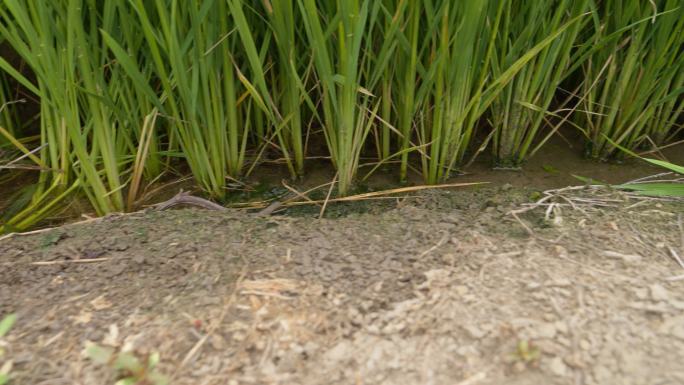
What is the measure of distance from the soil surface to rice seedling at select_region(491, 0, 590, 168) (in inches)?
14.4

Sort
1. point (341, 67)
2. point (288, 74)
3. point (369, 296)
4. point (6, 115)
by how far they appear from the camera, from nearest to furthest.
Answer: point (369, 296)
point (341, 67)
point (288, 74)
point (6, 115)

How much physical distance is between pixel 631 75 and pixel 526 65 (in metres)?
0.31

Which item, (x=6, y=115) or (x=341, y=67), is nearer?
(x=341, y=67)

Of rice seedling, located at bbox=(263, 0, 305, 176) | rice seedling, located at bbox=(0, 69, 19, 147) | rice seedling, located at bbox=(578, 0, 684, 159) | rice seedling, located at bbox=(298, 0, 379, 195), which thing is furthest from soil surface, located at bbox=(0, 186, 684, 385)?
rice seedling, located at bbox=(0, 69, 19, 147)

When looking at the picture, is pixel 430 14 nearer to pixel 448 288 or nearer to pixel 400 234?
pixel 400 234

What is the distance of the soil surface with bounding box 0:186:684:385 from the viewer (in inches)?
25.9

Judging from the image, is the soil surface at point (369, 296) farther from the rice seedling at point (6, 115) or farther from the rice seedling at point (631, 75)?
the rice seedling at point (6, 115)

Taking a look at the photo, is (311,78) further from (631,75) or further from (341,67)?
(631,75)

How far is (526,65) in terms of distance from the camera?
1.30 m

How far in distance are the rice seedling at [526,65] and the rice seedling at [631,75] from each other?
0.07 meters

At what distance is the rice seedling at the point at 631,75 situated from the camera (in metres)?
1.26

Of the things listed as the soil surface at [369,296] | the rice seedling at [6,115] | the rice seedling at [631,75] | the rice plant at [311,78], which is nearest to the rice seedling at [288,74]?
the rice plant at [311,78]

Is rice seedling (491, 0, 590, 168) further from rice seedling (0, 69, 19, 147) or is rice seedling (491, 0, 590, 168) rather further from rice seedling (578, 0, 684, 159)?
rice seedling (0, 69, 19, 147)

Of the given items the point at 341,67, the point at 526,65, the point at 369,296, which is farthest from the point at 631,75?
the point at 369,296
